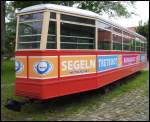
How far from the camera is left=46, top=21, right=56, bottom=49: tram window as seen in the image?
9.73 metres

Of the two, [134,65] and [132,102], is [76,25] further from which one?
[134,65]

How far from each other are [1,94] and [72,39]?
4.04m

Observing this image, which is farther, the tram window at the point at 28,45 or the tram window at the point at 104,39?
the tram window at the point at 104,39

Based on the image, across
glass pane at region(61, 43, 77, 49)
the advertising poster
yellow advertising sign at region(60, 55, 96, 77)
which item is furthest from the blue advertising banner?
the advertising poster

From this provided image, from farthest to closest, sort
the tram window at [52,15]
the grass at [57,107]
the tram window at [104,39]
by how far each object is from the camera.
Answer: the tram window at [104,39] < the tram window at [52,15] < the grass at [57,107]

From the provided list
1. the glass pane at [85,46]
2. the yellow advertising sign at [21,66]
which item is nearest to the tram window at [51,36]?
the yellow advertising sign at [21,66]

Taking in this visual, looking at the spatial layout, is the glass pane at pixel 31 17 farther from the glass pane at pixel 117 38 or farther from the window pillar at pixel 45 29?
the glass pane at pixel 117 38

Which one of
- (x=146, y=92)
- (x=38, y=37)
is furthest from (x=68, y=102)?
(x=146, y=92)

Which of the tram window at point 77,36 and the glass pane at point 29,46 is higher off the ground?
the tram window at point 77,36

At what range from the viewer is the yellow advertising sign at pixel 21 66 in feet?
32.6

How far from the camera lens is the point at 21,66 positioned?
33.1ft

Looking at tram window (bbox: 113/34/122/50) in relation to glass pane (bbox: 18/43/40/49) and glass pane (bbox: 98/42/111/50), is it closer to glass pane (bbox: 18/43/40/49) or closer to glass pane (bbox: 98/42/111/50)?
glass pane (bbox: 98/42/111/50)

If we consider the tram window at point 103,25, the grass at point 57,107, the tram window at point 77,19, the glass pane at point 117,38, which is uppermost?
the tram window at point 77,19

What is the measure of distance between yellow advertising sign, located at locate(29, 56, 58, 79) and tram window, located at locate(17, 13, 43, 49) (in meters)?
0.38
